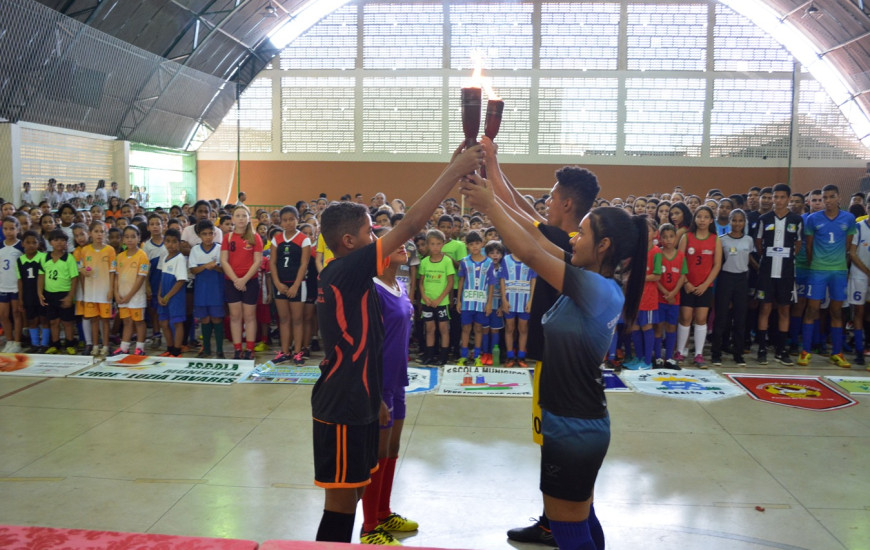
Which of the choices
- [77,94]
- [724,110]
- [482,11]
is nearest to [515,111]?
[482,11]

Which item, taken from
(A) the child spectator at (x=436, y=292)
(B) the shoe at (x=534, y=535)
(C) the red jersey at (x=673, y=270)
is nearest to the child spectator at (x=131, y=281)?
(A) the child spectator at (x=436, y=292)

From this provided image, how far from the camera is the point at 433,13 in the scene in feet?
73.3

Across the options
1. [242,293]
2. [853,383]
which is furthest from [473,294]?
[853,383]

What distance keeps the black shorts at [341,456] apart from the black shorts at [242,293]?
5.15 m

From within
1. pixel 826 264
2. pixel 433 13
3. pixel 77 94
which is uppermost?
pixel 433 13

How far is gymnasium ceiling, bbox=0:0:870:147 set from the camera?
50.1ft

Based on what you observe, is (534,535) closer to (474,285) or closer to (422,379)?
(422,379)

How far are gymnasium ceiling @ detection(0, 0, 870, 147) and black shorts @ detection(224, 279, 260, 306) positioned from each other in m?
10.8

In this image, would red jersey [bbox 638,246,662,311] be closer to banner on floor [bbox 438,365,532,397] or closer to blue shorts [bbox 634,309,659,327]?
blue shorts [bbox 634,309,659,327]

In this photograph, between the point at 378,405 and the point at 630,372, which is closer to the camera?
the point at 378,405

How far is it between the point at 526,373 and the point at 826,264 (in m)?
3.78

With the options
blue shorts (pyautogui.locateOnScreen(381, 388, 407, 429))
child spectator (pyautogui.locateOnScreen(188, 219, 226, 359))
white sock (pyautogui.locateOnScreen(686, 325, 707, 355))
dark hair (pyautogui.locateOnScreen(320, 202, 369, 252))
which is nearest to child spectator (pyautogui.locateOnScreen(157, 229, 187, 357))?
child spectator (pyautogui.locateOnScreen(188, 219, 226, 359))

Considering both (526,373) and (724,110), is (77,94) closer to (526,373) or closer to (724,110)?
(526,373)

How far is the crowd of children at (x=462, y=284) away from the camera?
7148mm
